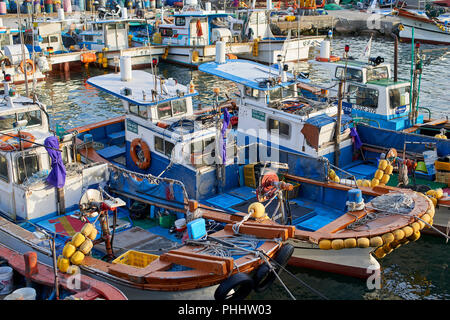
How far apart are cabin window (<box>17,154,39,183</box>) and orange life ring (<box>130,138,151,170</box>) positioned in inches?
129

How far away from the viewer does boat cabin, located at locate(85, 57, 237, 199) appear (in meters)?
15.2

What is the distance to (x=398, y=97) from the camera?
20000mm

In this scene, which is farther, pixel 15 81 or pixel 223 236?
pixel 15 81

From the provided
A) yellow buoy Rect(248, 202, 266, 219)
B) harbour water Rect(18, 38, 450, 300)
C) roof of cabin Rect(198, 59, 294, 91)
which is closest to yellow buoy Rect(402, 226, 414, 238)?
harbour water Rect(18, 38, 450, 300)

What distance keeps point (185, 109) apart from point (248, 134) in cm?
228

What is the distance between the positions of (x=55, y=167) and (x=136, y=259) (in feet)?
10.6

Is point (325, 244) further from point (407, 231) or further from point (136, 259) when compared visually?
point (136, 259)

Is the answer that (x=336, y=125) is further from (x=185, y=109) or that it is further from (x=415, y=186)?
(x=185, y=109)

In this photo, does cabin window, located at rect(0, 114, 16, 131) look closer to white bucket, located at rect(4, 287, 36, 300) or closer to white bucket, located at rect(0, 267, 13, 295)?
white bucket, located at rect(0, 267, 13, 295)

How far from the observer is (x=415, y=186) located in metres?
15.9

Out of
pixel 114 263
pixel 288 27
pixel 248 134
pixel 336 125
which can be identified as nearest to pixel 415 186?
pixel 336 125

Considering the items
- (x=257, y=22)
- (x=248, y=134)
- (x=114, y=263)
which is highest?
(x=257, y=22)

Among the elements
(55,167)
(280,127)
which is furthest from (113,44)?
(55,167)
